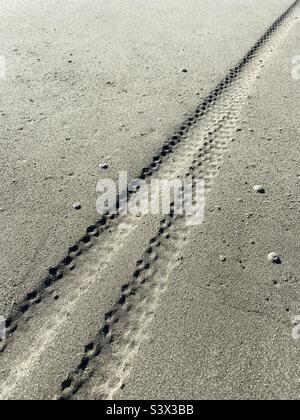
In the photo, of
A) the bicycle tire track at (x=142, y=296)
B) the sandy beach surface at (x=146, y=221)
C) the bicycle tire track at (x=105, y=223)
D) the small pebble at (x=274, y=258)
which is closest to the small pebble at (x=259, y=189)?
the sandy beach surface at (x=146, y=221)

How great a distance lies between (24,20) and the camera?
6602 mm

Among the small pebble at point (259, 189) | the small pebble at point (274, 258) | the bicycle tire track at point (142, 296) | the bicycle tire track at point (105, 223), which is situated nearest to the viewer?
the bicycle tire track at point (142, 296)

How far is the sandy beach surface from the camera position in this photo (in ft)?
9.33

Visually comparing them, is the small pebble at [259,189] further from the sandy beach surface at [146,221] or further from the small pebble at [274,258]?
the small pebble at [274,258]

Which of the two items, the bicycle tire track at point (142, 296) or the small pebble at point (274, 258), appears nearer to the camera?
the bicycle tire track at point (142, 296)

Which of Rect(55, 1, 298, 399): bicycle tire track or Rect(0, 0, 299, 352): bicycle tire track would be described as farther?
Rect(0, 0, 299, 352): bicycle tire track

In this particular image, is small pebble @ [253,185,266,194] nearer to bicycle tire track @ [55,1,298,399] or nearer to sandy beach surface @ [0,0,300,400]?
sandy beach surface @ [0,0,300,400]

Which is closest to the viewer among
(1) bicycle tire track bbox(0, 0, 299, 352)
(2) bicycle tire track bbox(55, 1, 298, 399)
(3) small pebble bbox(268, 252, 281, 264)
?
(2) bicycle tire track bbox(55, 1, 298, 399)

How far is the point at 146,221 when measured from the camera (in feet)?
12.4

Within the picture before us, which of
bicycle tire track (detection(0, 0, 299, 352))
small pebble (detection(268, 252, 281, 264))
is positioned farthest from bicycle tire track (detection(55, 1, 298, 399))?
small pebble (detection(268, 252, 281, 264))

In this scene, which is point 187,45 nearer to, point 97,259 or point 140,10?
point 140,10

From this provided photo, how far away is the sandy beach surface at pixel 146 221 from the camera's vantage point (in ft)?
9.33

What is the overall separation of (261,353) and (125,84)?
3.77m
